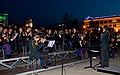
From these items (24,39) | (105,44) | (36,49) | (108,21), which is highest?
→ (108,21)

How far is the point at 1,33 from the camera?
12.3 m

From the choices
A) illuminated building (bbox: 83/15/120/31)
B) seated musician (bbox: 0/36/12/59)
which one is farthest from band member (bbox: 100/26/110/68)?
illuminated building (bbox: 83/15/120/31)

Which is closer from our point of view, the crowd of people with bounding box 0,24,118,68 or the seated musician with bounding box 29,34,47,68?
the seated musician with bounding box 29,34,47,68

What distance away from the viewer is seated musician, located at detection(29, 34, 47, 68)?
33.4ft

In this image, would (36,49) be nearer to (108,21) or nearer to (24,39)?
(24,39)

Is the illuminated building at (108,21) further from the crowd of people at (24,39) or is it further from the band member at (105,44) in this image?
the band member at (105,44)

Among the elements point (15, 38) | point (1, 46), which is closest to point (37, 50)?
point (1, 46)

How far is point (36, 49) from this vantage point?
33.5 feet

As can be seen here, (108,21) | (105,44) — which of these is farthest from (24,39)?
(108,21)

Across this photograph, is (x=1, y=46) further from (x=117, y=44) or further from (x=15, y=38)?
(x=117, y=44)

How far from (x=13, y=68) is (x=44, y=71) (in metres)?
1.51

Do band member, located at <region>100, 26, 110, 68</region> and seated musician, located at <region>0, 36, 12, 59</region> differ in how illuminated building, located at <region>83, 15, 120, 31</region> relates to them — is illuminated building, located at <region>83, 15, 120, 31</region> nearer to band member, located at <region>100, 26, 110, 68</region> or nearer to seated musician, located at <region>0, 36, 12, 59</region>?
seated musician, located at <region>0, 36, 12, 59</region>

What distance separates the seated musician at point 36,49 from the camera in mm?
10180

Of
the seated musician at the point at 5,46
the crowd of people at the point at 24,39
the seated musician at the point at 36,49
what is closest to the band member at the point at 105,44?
the crowd of people at the point at 24,39
